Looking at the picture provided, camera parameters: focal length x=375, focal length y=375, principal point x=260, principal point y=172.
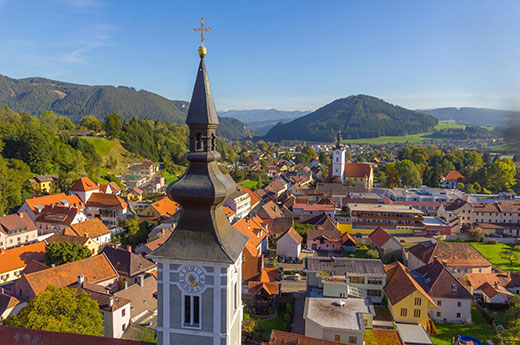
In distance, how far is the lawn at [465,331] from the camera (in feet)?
92.1

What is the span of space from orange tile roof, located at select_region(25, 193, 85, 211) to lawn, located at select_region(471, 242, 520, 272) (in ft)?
201

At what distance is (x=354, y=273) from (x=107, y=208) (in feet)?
147

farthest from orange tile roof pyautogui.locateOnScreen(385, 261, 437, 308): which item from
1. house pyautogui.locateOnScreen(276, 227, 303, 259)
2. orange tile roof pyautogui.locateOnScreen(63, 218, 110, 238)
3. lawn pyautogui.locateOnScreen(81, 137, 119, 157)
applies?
lawn pyautogui.locateOnScreen(81, 137, 119, 157)

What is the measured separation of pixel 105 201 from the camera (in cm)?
6319

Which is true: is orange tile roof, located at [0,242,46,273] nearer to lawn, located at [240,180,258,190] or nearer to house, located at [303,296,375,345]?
house, located at [303,296,375,345]

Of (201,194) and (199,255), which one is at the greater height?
(201,194)

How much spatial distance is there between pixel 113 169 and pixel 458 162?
336 feet

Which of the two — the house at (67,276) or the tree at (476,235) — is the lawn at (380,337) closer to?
the house at (67,276)

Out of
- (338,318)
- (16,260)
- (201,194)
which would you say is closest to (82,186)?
(16,260)

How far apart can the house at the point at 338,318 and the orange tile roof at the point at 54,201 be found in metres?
47.7

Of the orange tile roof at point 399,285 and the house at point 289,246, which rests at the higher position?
the orange tile roof at point 399,285

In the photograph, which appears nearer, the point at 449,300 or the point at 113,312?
the point at 113,312

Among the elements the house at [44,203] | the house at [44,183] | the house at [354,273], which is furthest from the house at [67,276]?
the house at [44,183]

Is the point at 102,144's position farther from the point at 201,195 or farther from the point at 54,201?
the point at 201,195
